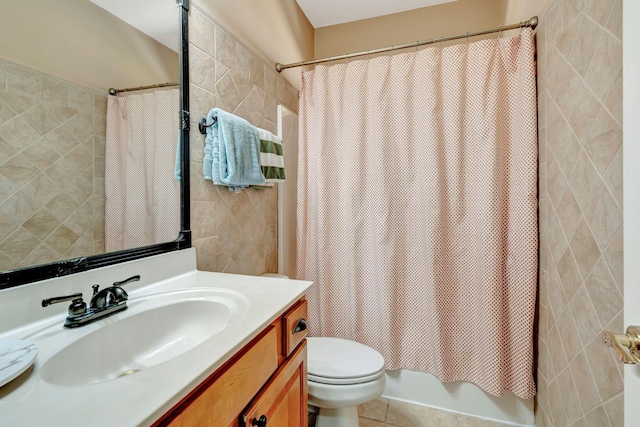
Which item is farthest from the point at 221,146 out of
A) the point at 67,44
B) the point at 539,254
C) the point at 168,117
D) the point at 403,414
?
the point at 403,414

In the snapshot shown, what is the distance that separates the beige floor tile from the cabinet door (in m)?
0.75

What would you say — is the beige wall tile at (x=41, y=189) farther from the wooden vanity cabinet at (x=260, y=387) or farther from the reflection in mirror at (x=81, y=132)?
the wooden vanity cabinet at (x=260, y=387)

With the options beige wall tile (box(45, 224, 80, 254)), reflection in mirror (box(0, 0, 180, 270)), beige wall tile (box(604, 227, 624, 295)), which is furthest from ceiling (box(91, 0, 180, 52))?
beige wall tile (box(604, 227, 624, 295))

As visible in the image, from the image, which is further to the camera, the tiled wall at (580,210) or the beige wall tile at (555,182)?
the beige wall tile at (555,182)

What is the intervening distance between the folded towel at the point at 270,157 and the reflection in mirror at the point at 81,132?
0.47m

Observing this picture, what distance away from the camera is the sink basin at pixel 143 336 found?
0.59 meters

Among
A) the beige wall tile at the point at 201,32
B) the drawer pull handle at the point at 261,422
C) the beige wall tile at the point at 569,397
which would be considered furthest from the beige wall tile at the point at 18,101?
the beige wall tile at the point at 569,397

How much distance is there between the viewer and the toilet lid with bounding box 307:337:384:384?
1167 millimetres

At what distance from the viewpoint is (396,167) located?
1.60 m

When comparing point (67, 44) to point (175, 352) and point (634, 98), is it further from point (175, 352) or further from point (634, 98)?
point (634, 98)

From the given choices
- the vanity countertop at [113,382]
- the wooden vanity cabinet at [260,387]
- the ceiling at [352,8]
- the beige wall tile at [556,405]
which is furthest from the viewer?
the ceiling at [352,8]

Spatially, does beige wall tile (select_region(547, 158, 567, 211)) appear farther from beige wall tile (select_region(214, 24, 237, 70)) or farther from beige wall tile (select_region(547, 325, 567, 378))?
beige wall tile (select_region(214, 24, 237, 70))

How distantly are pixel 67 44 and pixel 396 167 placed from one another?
142 centimetres

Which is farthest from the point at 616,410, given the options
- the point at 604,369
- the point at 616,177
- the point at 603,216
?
the point at 616,177
